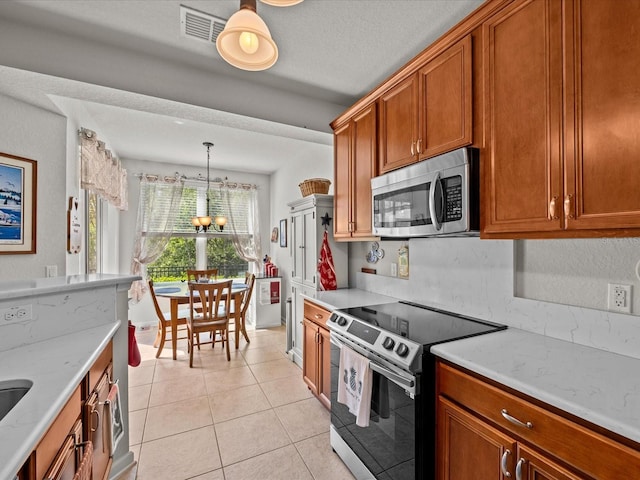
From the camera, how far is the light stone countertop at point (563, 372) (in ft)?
2.92

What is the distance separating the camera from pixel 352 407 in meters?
1.76

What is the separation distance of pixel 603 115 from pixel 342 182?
1834mm

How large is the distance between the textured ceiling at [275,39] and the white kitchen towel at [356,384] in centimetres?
191

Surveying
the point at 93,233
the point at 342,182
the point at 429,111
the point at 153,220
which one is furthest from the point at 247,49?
the point at 153,220

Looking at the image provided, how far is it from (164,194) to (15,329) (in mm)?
3961

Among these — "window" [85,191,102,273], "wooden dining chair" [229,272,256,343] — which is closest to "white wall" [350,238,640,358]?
"wooden dining chair" [229,272,256,343]

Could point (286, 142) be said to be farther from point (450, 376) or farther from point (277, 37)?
point (450, 376)

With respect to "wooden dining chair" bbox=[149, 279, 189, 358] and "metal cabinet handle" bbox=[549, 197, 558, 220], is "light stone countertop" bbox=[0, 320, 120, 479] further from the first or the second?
"wooden dining chair" bbox=[149, 279, 189, 358]

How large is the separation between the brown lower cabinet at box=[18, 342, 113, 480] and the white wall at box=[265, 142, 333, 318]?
2581 mm

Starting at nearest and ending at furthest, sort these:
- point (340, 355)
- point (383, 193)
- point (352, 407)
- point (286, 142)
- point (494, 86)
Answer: point (494, 86) → point (352, 407) → point (340, 355) → point (383, 193) → point (286, 142)

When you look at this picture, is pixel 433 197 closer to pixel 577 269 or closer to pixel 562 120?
pixel 562 120

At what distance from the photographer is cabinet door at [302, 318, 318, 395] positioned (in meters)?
2.57

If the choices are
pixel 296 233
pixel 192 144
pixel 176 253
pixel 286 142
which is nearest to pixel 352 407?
pixel 296 233

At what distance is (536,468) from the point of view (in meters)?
1.01
